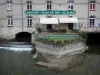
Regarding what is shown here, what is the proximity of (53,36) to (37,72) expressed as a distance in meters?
10.9

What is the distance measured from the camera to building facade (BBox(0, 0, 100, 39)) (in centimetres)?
3766

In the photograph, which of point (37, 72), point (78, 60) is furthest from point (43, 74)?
point (78, 60)

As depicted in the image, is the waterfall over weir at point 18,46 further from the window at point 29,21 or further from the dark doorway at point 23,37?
the window at point 29,21

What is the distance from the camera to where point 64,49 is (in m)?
26.6

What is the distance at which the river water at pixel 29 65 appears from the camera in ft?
69.3

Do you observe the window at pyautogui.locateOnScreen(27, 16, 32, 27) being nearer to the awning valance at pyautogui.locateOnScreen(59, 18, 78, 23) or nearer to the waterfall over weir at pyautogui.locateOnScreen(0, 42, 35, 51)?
the awning valance at pyautogui.locateOnScreen(59, 18, 78, 23)

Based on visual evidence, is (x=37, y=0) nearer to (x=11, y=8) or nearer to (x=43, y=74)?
(x=11, y=8)

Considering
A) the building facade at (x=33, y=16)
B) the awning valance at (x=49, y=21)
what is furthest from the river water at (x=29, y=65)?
the building facade at (x=33, y=16)

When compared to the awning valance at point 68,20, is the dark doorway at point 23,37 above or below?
below

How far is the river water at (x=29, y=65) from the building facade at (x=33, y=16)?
294 inches

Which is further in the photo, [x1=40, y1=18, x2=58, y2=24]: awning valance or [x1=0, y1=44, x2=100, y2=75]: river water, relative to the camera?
[x1=40, y1=18, x2=58, y2=24]: awning valance

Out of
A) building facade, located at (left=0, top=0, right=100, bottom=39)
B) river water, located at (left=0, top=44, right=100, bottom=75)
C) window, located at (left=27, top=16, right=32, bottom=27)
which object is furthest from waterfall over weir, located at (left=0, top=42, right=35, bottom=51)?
window, located at (left=27, top=16, right=32, bottom=27)

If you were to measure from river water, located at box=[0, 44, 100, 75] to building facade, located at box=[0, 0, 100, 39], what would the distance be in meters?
7.47

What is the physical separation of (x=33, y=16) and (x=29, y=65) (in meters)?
15.0
